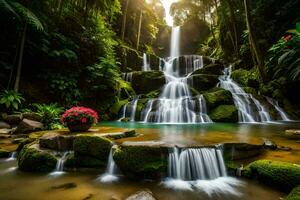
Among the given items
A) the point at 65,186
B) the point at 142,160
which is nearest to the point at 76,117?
the point at 65,186

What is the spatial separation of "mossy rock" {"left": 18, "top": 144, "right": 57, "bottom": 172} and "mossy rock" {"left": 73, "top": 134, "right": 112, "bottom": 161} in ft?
1.94

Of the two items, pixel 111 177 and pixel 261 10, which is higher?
pixel 261 10

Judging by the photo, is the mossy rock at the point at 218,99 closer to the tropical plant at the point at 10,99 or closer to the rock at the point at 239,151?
the rock at the point at 239,151

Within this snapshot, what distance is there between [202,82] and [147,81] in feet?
13.9

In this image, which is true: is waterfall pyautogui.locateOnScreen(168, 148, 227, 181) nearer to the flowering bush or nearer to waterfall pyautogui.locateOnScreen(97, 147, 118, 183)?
waterfall pyautogui.locateOnScreen(97, 147, 118, 183)

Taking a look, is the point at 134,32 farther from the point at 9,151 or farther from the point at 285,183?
the point at 285,183

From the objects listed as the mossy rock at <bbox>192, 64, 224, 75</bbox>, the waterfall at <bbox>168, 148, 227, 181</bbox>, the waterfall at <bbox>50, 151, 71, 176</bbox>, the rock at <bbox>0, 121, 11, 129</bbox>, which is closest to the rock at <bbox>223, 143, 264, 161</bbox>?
the waterfall at <bbox>168, 148, 227, 181</bbox>

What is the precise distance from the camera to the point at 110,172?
15.3 feet

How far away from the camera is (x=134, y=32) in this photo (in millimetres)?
25547

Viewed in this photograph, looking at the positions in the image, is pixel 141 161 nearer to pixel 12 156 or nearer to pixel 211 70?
pixel 12 156

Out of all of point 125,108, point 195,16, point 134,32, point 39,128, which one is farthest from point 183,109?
point 195,16

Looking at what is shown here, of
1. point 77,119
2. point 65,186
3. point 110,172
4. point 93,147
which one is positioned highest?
point 77,119

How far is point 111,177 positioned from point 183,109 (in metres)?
8.55

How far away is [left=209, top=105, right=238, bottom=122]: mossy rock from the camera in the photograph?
1173 centimetres
